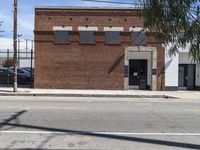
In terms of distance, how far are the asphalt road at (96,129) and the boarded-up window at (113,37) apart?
15298mm

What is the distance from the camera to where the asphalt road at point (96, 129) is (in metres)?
10.4

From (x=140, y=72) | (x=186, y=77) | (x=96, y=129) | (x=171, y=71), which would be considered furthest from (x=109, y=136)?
(x=186, y=77)

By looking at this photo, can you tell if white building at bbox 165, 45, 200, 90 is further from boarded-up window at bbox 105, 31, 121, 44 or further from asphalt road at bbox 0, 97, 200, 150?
asphalt road at bbox 0, 97, 200, 150

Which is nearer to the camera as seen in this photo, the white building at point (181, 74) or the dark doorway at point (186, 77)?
the white building at point (181, 74)

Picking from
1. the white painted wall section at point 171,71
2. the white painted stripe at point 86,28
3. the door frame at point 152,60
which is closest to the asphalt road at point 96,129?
the door frame at point 152,60

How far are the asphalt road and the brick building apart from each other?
14.9 m

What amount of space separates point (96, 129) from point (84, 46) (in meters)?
20.4

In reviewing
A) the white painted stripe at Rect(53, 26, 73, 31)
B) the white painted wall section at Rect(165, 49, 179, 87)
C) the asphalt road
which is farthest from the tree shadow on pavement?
the white painted wall section at Rect(165, 49, 179, 87)

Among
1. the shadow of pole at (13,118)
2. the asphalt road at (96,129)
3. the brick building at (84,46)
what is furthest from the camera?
the brick building at (84,46)

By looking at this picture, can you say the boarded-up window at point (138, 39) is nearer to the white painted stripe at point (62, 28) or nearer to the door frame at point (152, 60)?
the door frame at point (152, 60)

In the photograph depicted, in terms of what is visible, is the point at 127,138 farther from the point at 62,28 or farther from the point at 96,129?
the point at 62,28

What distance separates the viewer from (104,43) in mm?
32750

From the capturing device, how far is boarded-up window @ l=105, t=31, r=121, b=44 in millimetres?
32750

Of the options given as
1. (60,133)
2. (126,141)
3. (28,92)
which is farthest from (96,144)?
(28,92)
